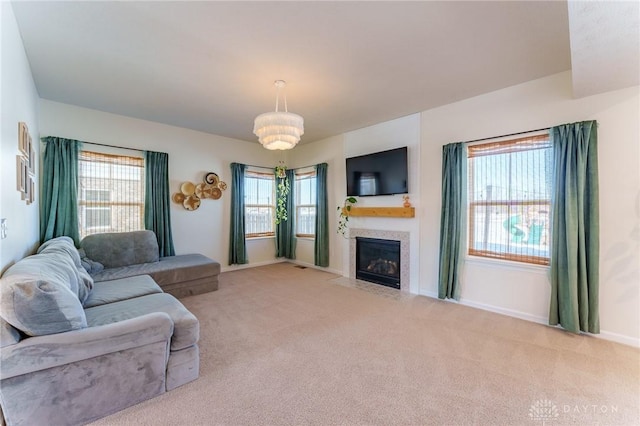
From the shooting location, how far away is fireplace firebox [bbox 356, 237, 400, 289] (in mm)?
4305

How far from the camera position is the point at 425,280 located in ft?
12.9

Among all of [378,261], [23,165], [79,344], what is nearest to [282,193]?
[378,261]

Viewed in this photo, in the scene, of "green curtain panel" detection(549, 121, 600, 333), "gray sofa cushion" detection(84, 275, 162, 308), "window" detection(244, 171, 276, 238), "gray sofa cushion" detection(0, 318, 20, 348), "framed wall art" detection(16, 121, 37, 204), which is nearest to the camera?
"gray sofa cushion" detection(0, 318, 20, 348)

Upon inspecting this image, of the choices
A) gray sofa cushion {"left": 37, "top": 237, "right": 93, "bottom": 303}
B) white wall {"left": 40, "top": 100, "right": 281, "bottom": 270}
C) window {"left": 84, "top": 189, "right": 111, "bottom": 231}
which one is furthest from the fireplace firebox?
window {"left": 84, "top": 189, "right": 111, "bottom": 231}

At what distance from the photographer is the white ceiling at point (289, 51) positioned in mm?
1948

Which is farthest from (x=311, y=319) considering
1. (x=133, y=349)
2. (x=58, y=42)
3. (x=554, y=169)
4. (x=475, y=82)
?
(x=58, y=42)

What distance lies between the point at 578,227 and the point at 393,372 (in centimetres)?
233

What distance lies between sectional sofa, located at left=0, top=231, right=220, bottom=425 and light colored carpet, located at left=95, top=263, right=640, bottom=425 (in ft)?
0.48

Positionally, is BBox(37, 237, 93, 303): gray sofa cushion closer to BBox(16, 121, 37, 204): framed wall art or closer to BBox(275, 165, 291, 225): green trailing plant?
BBox(16, 121, 37, 204): framed wall art

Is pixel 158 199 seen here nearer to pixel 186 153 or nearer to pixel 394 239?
pixel 186 153

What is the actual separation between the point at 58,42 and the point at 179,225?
2.96 meters

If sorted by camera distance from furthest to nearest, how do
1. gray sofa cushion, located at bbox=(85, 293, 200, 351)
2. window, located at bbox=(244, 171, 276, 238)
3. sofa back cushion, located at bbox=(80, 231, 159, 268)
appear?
window, located at bbox=(244, 171, 276, 238), sofa back cushion, located at bbox=(80, 231, 159, 268), gray sofa cushion, located at bbox=(85, 293, 200, 351)

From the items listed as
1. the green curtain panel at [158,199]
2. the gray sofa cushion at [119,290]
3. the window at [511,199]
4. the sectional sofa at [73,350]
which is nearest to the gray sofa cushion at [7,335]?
the sectional sofa at [73,350]

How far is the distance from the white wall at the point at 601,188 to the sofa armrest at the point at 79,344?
3.45 m
